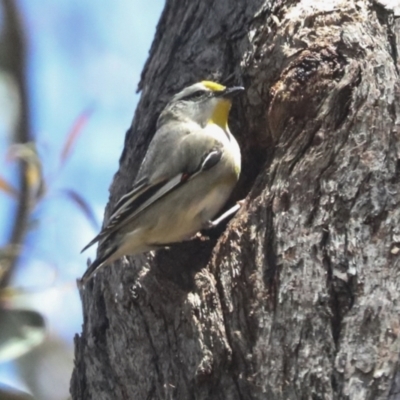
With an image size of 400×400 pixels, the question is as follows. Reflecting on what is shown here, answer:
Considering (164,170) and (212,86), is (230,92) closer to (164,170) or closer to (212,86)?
(212,86)

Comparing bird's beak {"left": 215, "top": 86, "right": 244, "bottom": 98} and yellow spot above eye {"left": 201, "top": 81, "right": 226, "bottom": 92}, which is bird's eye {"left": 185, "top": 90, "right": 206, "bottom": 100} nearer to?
yellow spot above eye {"left": 201, "top": 81, "right": 226, "bottom": 92}

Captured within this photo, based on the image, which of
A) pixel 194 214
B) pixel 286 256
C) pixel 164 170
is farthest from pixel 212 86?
pixel 286 256

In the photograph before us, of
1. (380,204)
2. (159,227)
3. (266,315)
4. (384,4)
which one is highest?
(384,4)

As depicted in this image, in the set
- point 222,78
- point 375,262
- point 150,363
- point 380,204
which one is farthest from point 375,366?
point 222,78

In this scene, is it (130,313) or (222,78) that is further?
(222,78)

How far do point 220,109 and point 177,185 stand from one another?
1.48 feet

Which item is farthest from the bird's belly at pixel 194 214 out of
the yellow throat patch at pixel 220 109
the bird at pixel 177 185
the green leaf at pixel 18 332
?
the green leaf at pixel 18 332

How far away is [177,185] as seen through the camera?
367cm

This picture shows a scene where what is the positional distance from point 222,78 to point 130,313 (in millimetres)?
1160

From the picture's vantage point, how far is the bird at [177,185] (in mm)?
3510

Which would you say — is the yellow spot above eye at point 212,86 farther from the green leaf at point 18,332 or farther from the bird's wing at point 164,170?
the green leaf at point 18,332

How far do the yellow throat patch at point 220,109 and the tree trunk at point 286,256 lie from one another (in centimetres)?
5

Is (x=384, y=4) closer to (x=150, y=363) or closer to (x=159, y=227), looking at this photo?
(x=159, y=227)

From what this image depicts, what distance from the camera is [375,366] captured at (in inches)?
95.9
